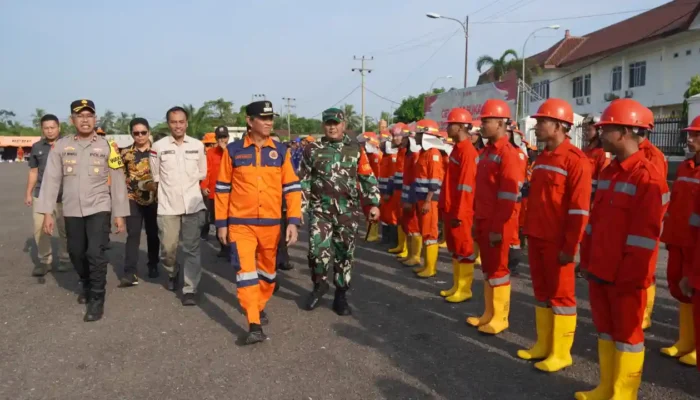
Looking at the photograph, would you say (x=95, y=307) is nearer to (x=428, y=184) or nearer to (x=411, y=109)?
(x=428, y=184)

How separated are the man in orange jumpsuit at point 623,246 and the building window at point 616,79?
101 feet

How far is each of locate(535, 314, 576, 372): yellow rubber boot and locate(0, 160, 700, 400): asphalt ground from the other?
Answer: 9 centimetres

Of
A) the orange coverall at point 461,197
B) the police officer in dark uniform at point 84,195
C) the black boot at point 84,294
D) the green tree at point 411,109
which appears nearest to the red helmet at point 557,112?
the orange coverall at point 461,197

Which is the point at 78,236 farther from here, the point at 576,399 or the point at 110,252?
the point at 576,399

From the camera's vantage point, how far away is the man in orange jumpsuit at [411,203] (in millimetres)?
7609

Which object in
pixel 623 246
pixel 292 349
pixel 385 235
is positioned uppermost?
pixel 623 246

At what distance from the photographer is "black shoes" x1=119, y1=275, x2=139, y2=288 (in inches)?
266

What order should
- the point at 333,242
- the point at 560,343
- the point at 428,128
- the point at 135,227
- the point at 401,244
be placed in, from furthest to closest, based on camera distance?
the point at 401,244 < the point at 428,128 < the point at 135,227 < the point at 333,242 < the point at 560,343

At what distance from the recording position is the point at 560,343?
13.8 feet

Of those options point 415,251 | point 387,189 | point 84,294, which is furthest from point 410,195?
point 84,294

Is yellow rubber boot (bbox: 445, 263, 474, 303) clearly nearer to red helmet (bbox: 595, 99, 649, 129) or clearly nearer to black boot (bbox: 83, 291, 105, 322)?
red helmet (bbox: 595, 99, 649, 129)

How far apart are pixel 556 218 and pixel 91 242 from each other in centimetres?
455

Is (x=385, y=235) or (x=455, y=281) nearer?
(x=455, y=281)

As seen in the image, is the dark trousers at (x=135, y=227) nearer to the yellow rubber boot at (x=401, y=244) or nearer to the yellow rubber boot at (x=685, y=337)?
the yellow rubber boot at (x=401, y=244)
